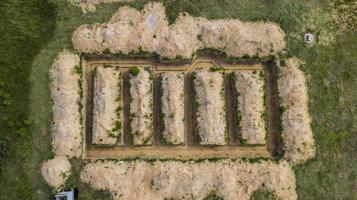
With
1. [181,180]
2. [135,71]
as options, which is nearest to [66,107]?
[135,71]

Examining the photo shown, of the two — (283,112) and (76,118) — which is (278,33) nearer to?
(283,112)

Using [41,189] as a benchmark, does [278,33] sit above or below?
above

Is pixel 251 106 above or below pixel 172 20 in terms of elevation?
below

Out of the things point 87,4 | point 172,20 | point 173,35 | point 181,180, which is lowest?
point 181,180

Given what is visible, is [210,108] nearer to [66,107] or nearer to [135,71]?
[135,71]

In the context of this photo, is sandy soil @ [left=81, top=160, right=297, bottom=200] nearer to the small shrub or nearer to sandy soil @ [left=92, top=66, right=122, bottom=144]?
sandy soil @ [left=92, top=66, right=122, bottom=144]

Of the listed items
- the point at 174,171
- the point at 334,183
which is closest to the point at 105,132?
the point at 174,171
